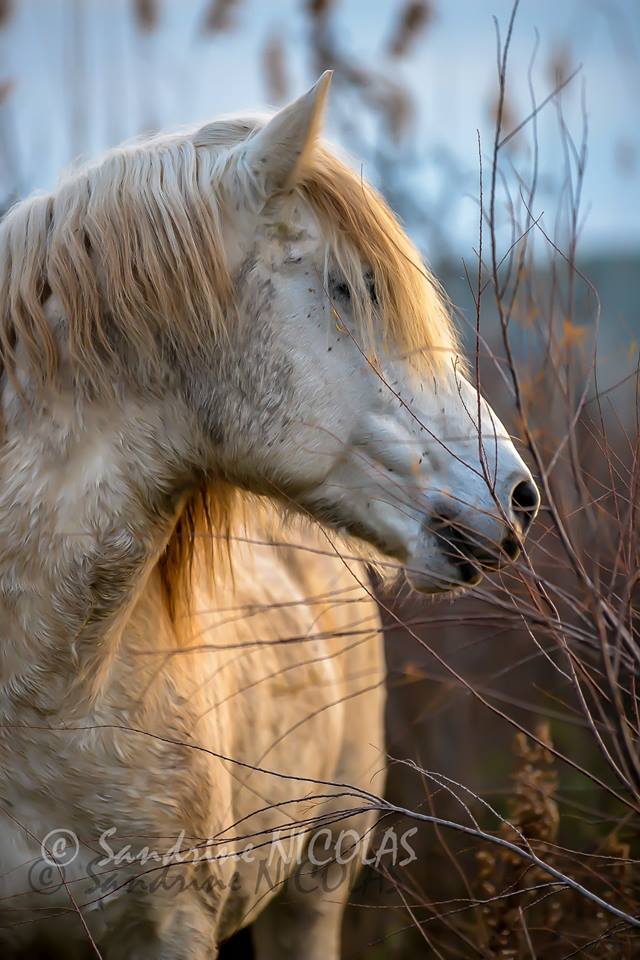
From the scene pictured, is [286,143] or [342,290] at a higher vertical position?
[286,143]

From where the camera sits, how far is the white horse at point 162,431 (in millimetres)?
1571

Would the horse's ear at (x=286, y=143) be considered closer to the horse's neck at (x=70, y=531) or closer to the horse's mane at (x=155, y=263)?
the horse's mane at (x=155, y=263)

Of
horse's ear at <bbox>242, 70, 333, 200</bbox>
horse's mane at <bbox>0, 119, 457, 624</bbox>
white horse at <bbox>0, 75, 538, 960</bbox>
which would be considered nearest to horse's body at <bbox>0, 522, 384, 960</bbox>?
white horse at <bbox>0, 75, 538, 960</bbox>

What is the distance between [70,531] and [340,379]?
55 cm

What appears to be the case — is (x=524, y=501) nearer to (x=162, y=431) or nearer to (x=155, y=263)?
(x=162, y=431)

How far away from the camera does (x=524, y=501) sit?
A: 155cm

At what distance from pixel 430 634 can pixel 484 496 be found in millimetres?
3462

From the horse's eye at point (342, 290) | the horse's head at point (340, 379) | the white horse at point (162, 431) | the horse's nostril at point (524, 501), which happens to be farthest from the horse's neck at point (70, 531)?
the horse's nostril at point (524, 501)

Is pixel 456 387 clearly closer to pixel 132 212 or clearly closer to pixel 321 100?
pixel 321 100

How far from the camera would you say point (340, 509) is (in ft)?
5.36

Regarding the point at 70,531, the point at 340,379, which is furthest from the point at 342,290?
A: the point at 70,531

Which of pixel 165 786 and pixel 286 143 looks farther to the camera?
pixel 165 786

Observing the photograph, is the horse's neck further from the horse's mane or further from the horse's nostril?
the horse's nostril

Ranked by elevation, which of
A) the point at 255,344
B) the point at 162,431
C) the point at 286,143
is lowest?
the point at 162,431
